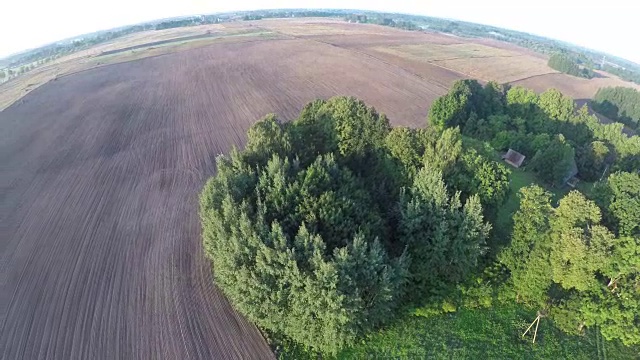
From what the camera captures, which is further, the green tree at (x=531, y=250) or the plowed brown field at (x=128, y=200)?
the green tree at (x=531, y=250)

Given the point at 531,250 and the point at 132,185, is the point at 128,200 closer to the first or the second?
the point at 132,185

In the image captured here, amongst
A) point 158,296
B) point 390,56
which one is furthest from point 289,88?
point 158,296

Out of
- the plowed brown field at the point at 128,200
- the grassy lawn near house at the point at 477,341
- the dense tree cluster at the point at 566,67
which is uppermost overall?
the dense tree cluster at the point at 566,67

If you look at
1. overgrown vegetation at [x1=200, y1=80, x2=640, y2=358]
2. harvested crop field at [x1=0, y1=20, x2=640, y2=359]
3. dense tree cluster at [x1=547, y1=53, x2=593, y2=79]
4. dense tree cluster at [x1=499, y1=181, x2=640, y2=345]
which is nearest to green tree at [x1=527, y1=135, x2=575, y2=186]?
overgrown vegetation at [x1=200, y1=80, x2=640, y2=358]

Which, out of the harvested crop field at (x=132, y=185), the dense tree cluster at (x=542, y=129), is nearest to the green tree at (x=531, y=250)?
the harvested crop field at (x=132, y=185)

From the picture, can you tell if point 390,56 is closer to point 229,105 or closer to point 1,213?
point 229,105

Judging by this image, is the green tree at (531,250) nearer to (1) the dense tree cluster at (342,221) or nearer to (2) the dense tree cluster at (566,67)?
(1) the dense tree cluster at (342,221)

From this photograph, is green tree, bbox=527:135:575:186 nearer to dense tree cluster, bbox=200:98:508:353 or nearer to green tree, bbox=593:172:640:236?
green tree, bbox=593:172:640:236

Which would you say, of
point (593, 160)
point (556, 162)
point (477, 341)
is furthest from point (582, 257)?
point (593, 160)
